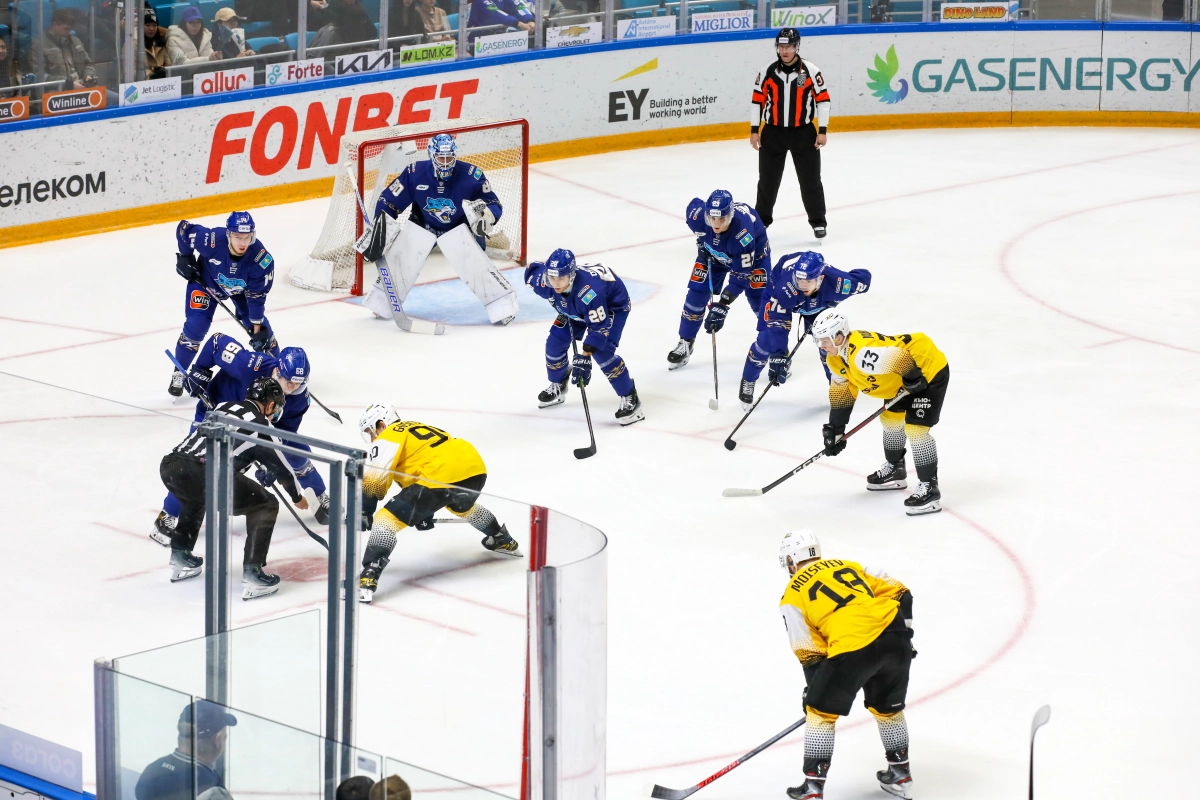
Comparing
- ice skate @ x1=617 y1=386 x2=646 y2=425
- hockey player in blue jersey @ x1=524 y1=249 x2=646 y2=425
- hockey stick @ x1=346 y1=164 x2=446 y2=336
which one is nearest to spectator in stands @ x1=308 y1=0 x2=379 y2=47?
hockey stick @ x1=346 y1=164 x2=446 y2=336

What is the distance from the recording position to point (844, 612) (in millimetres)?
5301

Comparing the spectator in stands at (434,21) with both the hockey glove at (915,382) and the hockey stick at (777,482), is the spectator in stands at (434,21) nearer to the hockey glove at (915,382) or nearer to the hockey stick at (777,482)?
the hockey stick at (777,482)

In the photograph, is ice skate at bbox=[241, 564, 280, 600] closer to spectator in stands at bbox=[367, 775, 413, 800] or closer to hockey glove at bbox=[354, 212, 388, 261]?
spectator in stands at bbox=[367, 775, 413, 800]

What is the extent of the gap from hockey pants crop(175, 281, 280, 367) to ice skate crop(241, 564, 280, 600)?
489 cm

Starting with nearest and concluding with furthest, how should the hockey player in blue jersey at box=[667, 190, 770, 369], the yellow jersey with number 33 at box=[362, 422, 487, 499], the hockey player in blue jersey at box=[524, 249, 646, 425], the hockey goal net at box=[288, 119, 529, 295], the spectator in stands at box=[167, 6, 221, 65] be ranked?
the yellow jersey with number 33 at box=[362, 422, 487, 499], the hockey player in blue jersey at box=[524, 249, 646, 425], the hockey player in blue jersey at box=[667, 190, 770, 369], the hockey goal net at box=[288, 119, 529, 295], the spectator in stands at box=[167, 6, 221, 65]

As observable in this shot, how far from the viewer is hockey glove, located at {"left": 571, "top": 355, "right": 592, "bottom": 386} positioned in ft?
29.3

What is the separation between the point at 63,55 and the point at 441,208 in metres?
3.21

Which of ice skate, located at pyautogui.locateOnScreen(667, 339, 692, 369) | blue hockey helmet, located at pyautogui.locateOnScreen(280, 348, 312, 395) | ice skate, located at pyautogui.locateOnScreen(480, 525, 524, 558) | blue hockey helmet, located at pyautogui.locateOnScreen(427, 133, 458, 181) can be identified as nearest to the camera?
ice skate, located at pyautogui.locateOnScreen(480, 525, 524, 558)

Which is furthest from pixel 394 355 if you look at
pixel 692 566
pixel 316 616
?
pixel 316 616

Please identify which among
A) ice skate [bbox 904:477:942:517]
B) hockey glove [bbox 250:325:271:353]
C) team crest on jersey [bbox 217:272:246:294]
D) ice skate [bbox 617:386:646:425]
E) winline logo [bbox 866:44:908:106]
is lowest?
ice skate [bbox 904:477:942:517]

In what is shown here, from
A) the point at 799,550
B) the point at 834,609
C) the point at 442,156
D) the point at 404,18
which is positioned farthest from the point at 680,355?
the point at 404,18

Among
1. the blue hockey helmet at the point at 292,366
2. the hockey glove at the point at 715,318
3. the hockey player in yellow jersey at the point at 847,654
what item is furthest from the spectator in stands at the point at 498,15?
the hockey player in yellow jersey at the point at 847,654

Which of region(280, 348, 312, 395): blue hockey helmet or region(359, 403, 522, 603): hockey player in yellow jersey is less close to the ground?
region(359, 403, 522, 603): hockey player in yellow jersey

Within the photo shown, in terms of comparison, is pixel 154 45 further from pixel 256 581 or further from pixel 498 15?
pixel 256 581
